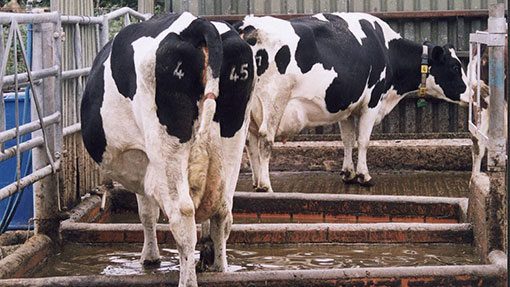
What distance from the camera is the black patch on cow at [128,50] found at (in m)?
6.04

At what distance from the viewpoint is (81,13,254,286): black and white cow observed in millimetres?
5703

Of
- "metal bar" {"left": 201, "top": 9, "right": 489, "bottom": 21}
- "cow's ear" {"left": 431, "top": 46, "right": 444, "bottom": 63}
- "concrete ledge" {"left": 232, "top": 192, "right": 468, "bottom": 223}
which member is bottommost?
"concrete ledge" {"left": 232, "top": 192, "right": 468, "bottom": 223}

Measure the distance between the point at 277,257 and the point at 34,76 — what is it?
243cm

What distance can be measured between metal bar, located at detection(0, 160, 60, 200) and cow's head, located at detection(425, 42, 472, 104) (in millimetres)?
5703

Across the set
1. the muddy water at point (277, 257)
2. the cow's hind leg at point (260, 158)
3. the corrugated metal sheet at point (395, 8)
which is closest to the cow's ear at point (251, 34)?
the cow's hind leg at point (260, 158)

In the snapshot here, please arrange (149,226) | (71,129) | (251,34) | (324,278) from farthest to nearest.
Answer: (251,34)
(71,129)
(149,226)
(324,278)

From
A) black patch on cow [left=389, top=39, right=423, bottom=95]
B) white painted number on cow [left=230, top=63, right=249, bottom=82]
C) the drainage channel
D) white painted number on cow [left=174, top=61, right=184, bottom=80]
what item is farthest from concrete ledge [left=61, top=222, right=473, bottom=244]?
black patch on cow [left=389, top=39, right=423, bottom=95]

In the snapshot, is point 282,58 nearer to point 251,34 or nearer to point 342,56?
point 251,34

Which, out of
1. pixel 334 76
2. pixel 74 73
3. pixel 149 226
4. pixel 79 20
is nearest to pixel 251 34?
pixel 334 76

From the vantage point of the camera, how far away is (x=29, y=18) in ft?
24.5

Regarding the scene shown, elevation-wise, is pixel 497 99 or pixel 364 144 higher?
pixel 497 99

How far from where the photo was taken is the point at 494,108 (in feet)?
21.7

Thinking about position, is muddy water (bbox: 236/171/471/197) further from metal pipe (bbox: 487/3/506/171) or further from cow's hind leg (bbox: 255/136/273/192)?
metal pipe (bbox: 487/3/506/171)

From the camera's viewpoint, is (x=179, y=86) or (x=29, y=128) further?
(x=29, y=128)
